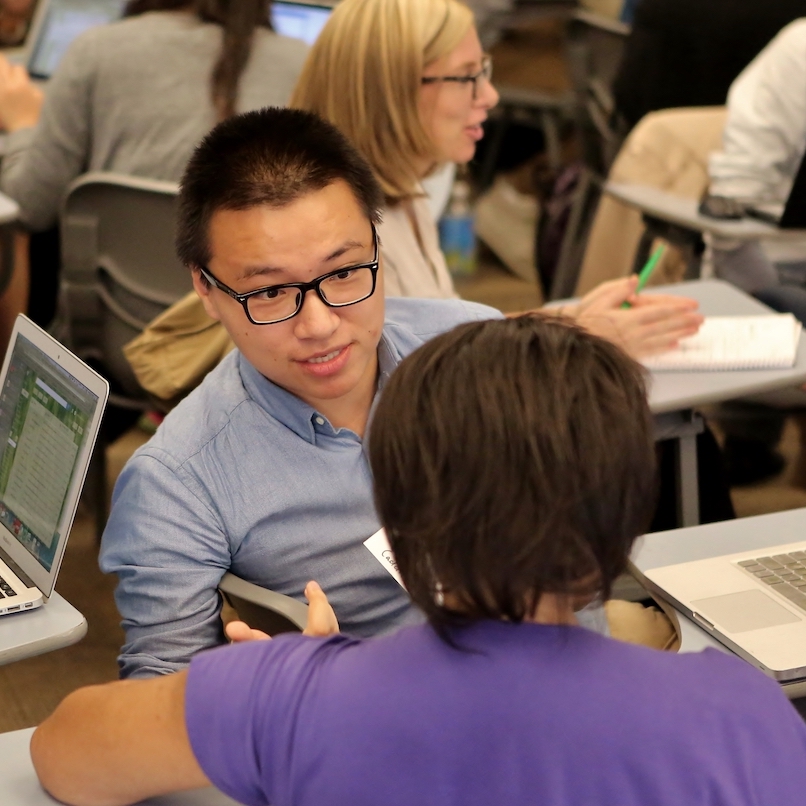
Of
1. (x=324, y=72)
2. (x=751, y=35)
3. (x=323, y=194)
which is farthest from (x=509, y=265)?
(x=323, y=194)

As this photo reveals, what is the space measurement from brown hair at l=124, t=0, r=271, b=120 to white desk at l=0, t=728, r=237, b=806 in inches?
70.3

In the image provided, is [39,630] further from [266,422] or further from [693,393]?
[693,393]

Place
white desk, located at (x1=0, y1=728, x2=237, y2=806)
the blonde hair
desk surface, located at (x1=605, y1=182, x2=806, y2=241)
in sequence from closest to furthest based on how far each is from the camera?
1. white desk, located at (x1=0, y1=728, x2=237, y2=806)
2. the blonde hair
3. desk surface, located at (x1=605, y1=182, x2=806, y2=241)


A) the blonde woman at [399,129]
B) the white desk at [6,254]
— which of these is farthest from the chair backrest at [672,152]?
the white desk at [6,254]

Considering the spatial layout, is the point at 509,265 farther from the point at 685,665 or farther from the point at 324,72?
the point at 685,665

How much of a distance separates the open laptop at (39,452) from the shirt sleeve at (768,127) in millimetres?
2096

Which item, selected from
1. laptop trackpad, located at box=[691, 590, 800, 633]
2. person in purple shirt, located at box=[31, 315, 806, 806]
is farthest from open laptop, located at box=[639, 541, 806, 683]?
person in purple shirt, located at box=[31, 315, 806, 806]

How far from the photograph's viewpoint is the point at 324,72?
202cm

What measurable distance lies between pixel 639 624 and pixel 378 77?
3.44 ft

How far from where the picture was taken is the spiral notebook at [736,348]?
195cm

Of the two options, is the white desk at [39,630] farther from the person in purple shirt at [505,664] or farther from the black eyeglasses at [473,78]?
the black eyeglasses at [473,78]

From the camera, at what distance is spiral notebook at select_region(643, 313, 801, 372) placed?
1.95m

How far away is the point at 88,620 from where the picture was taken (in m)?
2.62

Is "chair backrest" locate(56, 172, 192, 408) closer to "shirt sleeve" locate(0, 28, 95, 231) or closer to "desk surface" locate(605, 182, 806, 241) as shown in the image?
"shirt sleeve" locate(0, 28, 95, 231)
